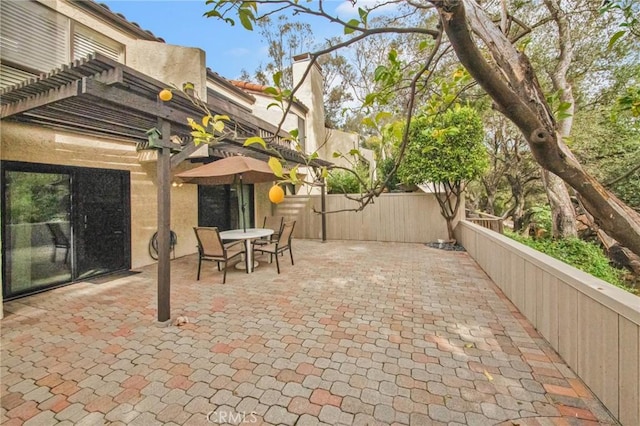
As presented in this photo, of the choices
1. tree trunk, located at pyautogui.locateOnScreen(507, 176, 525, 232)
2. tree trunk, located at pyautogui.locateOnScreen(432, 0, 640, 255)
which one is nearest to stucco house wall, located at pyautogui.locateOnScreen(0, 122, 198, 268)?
tree trunk, located at pyautogui.locateOnScreen(432, 0, 640, 255)

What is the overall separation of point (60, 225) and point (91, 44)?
3.36 m

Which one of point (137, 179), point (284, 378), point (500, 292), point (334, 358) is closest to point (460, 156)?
point (500, 292)

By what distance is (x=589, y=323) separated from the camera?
2.33 m

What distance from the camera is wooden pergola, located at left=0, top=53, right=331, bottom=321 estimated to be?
2.95 meters

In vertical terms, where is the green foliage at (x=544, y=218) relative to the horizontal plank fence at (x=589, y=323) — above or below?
above

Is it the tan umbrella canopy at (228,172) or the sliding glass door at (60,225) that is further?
the tan umbrella canopy at (228,172)

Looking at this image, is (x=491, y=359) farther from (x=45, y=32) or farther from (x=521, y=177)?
(x=521, y=177)

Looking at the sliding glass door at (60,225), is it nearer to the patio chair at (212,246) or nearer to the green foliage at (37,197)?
the green foliage at (37,197)

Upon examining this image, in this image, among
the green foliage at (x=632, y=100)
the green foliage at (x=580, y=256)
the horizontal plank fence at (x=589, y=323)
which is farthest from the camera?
the green foliage at (x=580, y=256)

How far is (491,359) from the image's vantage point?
111 inches

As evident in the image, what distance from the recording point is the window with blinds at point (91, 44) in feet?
16.7

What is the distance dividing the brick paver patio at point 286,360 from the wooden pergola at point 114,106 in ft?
2.83

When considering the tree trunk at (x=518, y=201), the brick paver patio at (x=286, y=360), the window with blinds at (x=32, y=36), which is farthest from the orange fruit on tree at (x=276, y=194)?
the tree trunk at (x=518, y=201)

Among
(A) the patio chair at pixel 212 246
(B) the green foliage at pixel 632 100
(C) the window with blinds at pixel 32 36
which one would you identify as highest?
(C) the window with blinds at pixel 32 36
